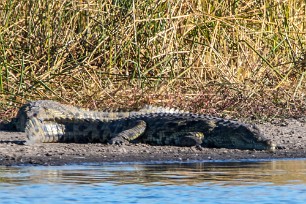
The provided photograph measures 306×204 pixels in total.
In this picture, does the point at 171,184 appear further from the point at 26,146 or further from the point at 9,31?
the point at 9,31

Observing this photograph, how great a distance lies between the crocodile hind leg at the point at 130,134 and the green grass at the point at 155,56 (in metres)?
1.63

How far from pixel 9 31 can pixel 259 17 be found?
3482mm

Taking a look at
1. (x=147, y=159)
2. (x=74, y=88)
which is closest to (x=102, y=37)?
(x=74, y=88)

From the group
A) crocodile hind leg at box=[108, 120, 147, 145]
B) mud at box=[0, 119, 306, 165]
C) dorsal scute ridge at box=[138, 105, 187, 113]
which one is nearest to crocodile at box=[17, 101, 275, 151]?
crocodile hind leg at box=[108, 120, 147, 145]

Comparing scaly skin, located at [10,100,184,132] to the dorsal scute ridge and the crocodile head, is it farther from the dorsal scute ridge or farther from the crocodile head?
the crocodile head

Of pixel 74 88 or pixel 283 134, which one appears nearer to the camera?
pixel 283 134

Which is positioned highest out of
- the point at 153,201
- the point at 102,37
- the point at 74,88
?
the point at 102,37

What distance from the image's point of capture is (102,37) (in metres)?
11.7

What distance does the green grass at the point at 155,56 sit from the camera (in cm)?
1075

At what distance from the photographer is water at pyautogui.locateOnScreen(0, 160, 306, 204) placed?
236 inches

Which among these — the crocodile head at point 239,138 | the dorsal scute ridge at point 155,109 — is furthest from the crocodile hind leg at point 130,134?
the dorsal scute ridge at point 155,109

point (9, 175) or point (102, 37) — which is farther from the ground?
point (102, 37)

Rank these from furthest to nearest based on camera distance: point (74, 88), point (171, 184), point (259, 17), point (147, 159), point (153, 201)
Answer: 1. point (259, 17)
2. point (74, 88)
3. point (147, 159)
4. point (171, 184)
5. point (153, 201)

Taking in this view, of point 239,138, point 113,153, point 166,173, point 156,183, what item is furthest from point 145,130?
point 156,183
